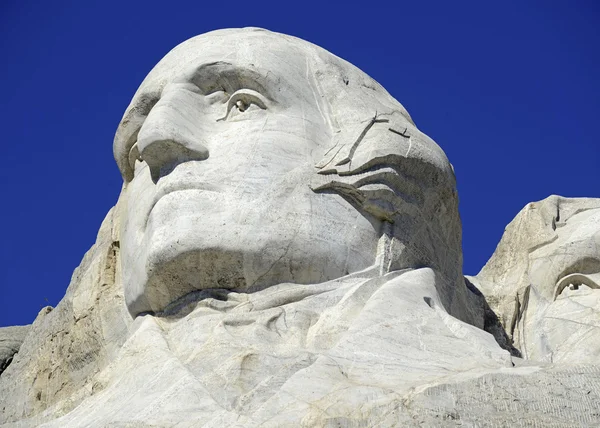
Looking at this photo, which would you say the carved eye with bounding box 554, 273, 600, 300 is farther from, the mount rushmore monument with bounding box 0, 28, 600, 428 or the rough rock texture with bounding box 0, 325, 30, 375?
the rough rock texture with bounding box 0, 325, 30, 375

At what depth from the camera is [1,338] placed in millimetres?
13422

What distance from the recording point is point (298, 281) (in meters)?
10.2

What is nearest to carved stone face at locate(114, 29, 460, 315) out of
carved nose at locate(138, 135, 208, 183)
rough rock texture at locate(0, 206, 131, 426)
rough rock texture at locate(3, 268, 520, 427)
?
carved nose at locate(138, 135, 208, 183)

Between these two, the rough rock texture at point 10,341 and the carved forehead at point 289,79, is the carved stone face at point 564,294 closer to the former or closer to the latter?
the carved forehead at point 289,79

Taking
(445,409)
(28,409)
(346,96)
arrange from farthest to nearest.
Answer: (28,409)
(346,96)
(445,409)

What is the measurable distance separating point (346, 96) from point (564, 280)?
1.90 meters

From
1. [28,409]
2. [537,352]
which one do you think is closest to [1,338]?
[28,409]

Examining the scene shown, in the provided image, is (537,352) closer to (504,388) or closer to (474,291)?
(474,291)

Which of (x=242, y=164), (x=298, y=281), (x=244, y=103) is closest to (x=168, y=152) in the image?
(x=242, y=164)

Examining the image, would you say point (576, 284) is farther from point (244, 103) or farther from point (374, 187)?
point (244, 103)

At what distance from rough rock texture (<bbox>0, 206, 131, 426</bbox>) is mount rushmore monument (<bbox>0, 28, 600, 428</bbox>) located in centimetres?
2

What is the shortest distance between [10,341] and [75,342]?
1427mm

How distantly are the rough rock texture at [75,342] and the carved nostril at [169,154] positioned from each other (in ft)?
3.64

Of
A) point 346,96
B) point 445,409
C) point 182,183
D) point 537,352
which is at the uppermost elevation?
point 346,96
